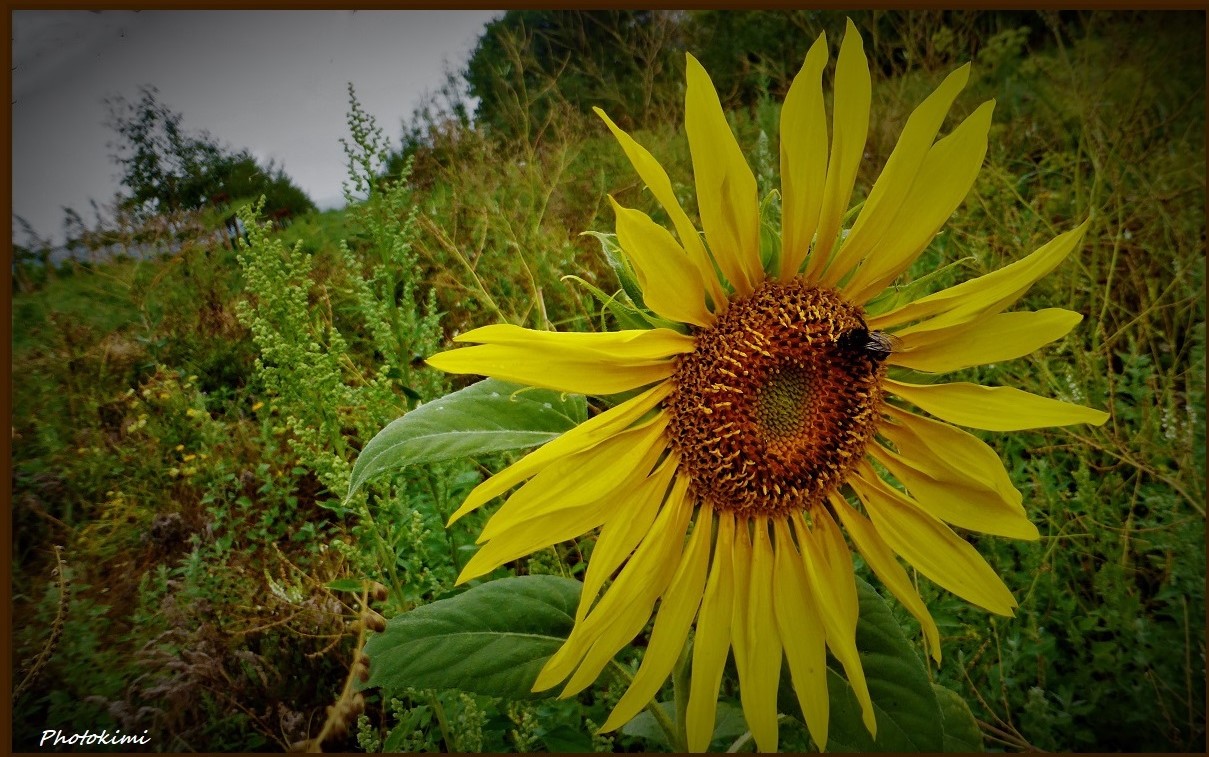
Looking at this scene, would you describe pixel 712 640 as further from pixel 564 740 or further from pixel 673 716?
pixel 564 740

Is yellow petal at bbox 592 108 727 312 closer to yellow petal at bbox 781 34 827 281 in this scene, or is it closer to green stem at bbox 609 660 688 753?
yellow petal at bbox 781 34 827 281

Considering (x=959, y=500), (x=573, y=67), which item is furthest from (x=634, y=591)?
(x=573, y=67)

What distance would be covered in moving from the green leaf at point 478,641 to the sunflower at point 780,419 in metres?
0.08

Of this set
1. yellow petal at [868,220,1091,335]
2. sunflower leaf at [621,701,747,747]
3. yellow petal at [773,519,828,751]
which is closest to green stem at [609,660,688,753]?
sunflower leaf at [621,701,747,747]

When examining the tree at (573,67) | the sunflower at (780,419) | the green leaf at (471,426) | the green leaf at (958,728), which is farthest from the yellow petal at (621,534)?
the tree at (573,67)

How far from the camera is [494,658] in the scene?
86 centimetres

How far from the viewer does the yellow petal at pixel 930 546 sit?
2.78 ft

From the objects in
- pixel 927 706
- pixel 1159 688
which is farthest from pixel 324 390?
pixel 1159 688

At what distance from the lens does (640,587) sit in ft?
2.57

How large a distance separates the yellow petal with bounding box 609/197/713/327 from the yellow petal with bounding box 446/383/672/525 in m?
0.10

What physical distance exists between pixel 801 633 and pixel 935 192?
56 centimetres

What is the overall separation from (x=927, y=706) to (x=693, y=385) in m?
0.50

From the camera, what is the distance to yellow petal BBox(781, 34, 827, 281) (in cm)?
73

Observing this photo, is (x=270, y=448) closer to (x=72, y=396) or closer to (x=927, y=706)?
(x=72, y=396)
